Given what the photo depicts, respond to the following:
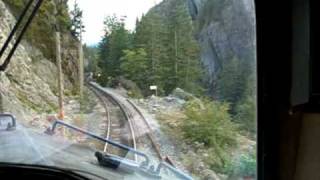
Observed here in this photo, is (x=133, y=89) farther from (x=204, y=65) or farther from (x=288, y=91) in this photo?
(x=288, y=91)

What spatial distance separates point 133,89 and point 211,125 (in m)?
0.36

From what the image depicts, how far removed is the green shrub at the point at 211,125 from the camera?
1638 mm

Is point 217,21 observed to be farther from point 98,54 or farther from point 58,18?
point 58,18

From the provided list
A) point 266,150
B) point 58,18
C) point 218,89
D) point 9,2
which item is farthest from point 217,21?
point 9,2

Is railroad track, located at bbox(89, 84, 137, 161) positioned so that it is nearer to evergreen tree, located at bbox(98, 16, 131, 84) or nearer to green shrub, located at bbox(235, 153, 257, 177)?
evergreen tree, located at bbox(98, 16, 131, 84)

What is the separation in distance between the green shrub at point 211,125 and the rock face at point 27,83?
0.59 meters

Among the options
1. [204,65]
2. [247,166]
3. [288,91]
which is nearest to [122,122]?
[204,65]

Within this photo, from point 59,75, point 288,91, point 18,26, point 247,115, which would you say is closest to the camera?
point 288,91

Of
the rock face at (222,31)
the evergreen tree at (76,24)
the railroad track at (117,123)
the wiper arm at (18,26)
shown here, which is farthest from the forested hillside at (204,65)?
the wiper arm at (18,26)

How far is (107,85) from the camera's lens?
73.7 inches

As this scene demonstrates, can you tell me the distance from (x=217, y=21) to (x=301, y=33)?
325 millimetres

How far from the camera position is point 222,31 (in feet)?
5.47

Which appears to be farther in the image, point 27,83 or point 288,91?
point 27,83

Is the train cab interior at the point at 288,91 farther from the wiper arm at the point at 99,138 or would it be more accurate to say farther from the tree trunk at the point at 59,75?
the tree trunk at the point at 59,75
